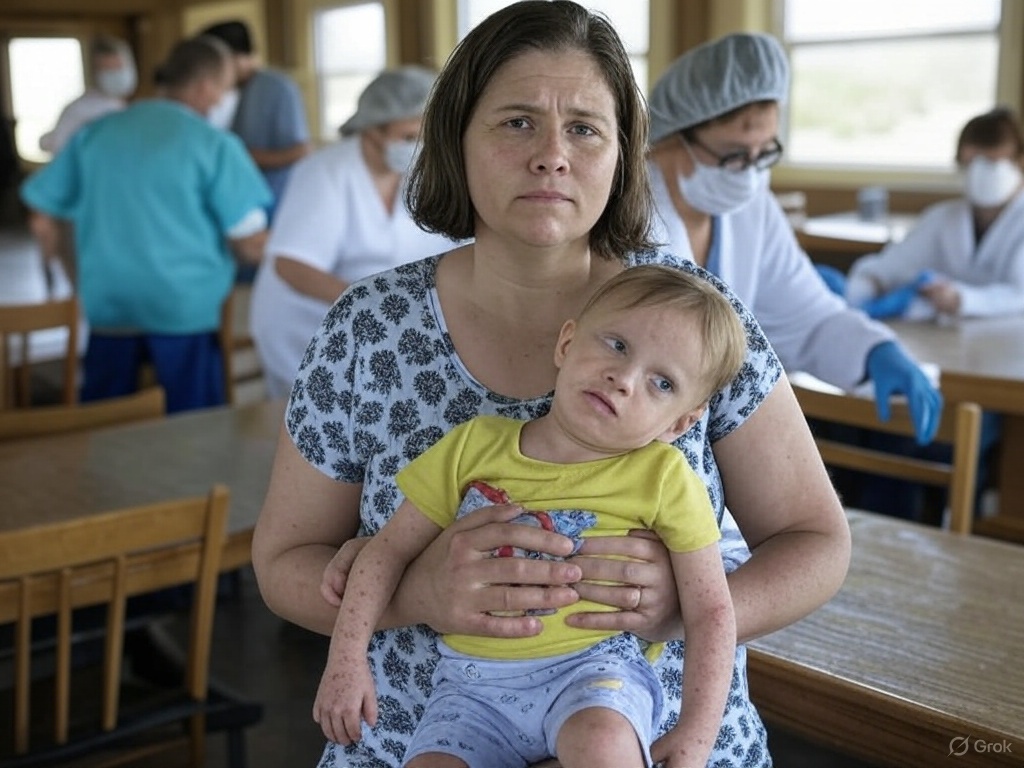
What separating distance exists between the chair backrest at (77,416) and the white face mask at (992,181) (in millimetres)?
2627

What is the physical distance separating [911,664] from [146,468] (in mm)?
1531

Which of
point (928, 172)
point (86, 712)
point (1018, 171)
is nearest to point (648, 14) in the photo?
point (928, 172)

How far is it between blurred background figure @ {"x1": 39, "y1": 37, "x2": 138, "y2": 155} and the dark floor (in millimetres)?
3410

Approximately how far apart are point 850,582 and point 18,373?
8.84ft

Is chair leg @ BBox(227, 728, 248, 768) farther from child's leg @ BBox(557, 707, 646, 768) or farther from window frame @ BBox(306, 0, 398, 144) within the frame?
window frame @ BBox(306, 0, 398, 144)

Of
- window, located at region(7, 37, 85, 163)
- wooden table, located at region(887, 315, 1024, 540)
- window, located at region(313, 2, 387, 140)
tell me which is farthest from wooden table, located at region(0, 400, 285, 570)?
window, located at region(7, 37, 85, 163)

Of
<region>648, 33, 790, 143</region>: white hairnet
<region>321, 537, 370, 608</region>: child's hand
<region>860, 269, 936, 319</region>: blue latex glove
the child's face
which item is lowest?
<region>860, 269, 936, 319</region>: blue latex glove

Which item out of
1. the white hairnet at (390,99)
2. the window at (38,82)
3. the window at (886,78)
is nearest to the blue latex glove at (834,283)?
the white hairnet at (390,99)

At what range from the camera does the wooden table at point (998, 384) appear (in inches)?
110

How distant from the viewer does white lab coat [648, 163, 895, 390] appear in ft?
7.55

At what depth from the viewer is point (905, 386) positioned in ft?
7.20

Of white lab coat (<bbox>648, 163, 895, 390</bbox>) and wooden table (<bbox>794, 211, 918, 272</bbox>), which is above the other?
white lab coat (<bbox>648, 163, 895, 390</bbox>)

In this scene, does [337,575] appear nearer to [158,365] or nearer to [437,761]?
[437,761]

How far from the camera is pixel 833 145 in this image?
771cm
